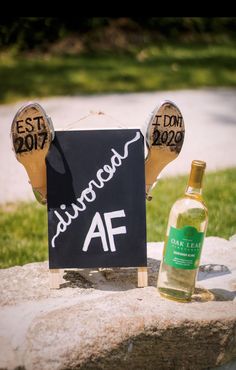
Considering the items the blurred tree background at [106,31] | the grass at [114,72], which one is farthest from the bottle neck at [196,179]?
the blurred tree background at [106,31]

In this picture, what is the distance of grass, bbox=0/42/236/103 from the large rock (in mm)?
4525

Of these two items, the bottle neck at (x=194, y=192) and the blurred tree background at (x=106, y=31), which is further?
the blurred tree background at (x=106, y=31)

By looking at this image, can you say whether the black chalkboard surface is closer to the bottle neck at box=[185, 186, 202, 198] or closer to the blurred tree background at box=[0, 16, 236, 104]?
the bottle neck at box=[185, 186, 202, 198]

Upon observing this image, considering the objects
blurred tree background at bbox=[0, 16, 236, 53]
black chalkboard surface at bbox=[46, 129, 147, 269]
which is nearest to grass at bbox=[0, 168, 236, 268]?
black chalkboard surface at bbox=[46, 129, 147, 269]

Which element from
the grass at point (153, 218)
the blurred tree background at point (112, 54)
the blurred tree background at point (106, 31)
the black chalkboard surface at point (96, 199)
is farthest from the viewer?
the blurred tree background at point (106, 31)

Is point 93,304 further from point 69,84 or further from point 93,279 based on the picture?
point 69,84

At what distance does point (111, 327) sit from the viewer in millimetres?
1871

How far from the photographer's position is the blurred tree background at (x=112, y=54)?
7.12m

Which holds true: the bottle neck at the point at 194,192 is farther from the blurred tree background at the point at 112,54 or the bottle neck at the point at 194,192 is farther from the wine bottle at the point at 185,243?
the blurred tree background at the point at 112,54

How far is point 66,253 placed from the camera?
2260mm

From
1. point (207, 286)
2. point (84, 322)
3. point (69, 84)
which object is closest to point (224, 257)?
point (207, 286)

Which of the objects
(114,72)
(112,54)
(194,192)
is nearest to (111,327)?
(194,192)

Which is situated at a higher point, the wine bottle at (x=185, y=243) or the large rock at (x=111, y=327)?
the wine bottle at (x=185, y=243)

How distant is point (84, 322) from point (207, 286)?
24.5 inches
